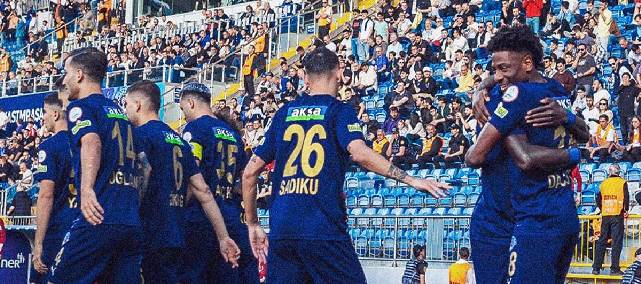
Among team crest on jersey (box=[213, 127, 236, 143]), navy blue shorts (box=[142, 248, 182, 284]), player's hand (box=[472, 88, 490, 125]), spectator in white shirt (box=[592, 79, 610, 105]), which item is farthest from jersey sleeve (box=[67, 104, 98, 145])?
spectator in white shirt (box=[592, 79, 610, 105])

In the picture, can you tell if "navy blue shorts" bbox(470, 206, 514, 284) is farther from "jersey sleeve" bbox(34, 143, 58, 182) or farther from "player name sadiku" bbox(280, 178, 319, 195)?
"jersey sleeve" bbox(34, 143, 58, 182)

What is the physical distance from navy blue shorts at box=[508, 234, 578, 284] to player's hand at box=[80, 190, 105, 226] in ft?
9.13

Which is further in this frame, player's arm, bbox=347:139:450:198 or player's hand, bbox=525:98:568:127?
player's arm, bbox=347:139:450:198

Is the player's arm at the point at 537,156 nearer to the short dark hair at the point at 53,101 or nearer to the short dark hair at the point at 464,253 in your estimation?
the short dark hair at the point at 53,101

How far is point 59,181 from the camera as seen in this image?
998 centimetres

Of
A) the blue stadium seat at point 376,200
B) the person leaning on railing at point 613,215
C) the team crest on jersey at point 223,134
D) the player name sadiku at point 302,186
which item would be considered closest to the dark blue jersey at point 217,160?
the team crest on jersey at point 223,134

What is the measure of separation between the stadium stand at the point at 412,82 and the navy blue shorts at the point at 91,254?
10033 millimetres

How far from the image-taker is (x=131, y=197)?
879cm

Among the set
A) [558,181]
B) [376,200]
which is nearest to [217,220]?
[558,181]

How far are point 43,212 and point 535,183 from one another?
412 centimetres

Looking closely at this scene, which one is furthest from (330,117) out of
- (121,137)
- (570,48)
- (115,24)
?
(115,24)

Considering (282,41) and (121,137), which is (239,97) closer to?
(282,41)

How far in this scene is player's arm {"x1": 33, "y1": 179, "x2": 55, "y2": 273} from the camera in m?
9.71

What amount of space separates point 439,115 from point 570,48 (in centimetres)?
262
